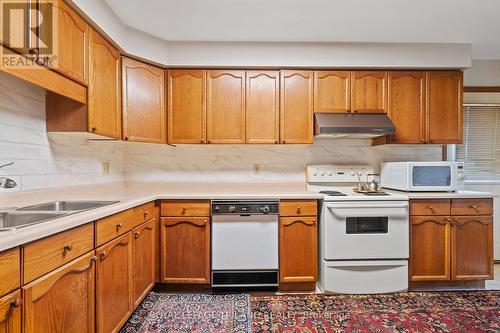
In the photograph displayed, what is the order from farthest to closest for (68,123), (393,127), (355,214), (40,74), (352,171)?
(352,171) < (393,127) < (355,214) < (68,123) < (40,74)

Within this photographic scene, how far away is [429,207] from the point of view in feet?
7.61

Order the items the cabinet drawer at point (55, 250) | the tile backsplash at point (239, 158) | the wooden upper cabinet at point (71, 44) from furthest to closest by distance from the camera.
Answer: the tile backsplash at point (239, 158) < the wooden upper cabinet at point (71, 44) < the cabinet drawer at point (55, 250)

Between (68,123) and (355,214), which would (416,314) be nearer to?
(355,214)

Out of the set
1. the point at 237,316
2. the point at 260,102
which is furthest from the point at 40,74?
the point at 237,316

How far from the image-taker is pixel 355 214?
2.25m

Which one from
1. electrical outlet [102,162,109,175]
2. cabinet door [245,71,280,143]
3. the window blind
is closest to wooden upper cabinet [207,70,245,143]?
cabinet door [245,71,280,143]

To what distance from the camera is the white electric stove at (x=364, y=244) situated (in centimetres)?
225

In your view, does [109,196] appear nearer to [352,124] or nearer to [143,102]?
[143,102]

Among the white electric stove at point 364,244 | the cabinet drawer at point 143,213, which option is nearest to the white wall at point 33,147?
the cabinet drawer at point 143,213

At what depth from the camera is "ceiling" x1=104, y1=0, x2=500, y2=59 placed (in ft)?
6.38

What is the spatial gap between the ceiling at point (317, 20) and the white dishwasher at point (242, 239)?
1527mm

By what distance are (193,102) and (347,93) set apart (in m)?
1.55

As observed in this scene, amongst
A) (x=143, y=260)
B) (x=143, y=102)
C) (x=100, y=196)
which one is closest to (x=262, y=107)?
(x=143, y=102)

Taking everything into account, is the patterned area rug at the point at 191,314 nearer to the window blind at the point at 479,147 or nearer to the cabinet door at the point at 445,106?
the cabinet door at the point at 445,106
